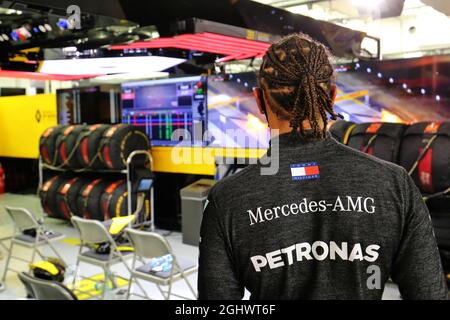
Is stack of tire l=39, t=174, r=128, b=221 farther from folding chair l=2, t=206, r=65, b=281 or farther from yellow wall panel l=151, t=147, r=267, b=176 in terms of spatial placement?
folding chair l=2, t=206, r=65, b=281

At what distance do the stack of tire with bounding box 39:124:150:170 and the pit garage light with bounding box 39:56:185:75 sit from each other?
7.05 feet

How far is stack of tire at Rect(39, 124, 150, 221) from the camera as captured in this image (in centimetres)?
568

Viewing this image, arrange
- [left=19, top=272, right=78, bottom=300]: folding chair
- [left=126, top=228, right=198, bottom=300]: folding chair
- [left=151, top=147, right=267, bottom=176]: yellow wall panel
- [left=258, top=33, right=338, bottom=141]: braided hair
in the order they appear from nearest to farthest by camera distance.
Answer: [left=258, top=33, right=338, bottom=141]: braided hair, [left=19, top=272, right=78, bottom=300]: folding chair, [left=126, top=228, right=198, bottom=300]: folding chair, [left=151, top=147, right=267, bottom=176]: yellow wall panel

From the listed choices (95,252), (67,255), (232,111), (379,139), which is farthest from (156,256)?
(232,111)

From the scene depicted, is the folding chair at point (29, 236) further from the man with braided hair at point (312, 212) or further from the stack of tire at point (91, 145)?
the man with braided hair at point (312, 212)

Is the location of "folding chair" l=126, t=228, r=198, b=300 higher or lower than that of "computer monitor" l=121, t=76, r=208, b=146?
lower

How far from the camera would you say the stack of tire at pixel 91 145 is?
568 cm

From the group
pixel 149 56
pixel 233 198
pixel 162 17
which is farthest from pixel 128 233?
pixel 233 198

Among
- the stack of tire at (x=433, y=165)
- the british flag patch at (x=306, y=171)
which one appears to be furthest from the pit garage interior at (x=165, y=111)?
the british flag patch at (x=306, y=171)

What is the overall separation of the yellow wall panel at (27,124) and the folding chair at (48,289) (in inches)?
202

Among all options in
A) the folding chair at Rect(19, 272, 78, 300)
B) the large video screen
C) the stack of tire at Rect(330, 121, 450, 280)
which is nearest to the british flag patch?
the folding chair at Rect(19, 272, 78, 300)

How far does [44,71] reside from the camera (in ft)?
11.7

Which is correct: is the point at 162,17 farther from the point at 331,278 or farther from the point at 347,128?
the point at 331,278
